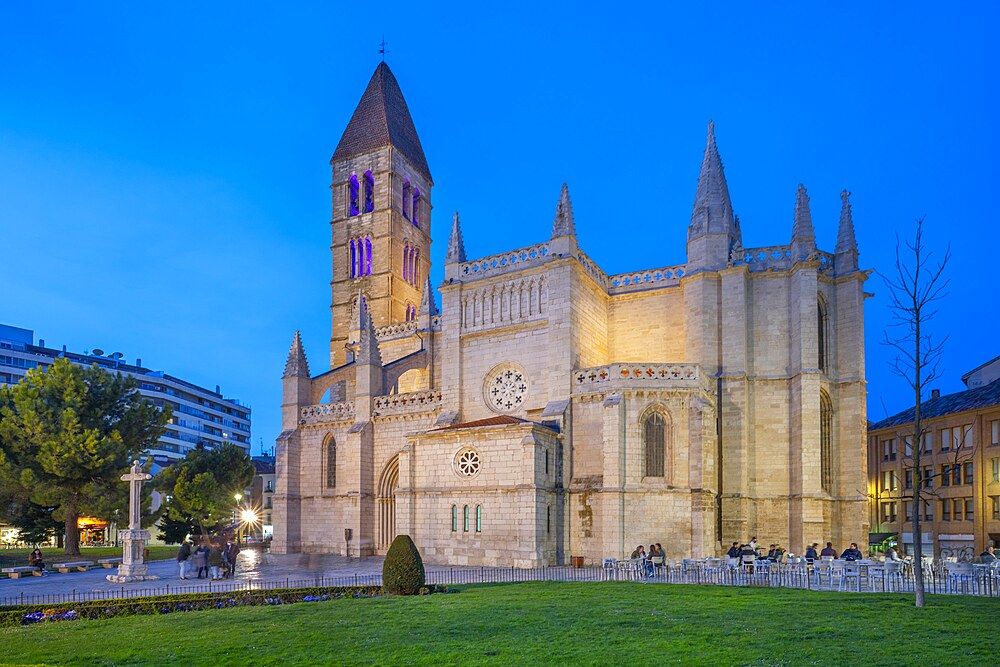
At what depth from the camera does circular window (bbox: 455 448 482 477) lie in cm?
3123

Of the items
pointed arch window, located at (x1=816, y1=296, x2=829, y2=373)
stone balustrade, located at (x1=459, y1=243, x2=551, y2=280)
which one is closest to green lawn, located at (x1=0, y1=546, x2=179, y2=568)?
stone balustrade, located at (x1=459, y1=243, x2=551, y2=280)

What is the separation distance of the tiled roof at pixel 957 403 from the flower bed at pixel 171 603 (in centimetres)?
3652

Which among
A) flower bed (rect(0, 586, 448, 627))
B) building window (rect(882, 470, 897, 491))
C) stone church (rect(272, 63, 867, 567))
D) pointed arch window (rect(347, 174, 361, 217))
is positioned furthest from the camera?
pointed arch window (rect(347, 174, 361, 217))

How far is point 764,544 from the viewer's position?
31.5 m

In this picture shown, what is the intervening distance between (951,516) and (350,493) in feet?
113

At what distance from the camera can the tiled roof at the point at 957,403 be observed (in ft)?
142

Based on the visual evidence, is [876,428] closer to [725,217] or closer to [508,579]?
[725,217]

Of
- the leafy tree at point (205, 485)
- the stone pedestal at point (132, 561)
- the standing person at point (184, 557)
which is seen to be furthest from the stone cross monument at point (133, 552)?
the leafy tree at point (205, 485)

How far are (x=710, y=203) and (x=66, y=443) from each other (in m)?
30.5

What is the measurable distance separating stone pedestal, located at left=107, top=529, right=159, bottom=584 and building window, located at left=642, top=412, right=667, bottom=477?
60.0 feet

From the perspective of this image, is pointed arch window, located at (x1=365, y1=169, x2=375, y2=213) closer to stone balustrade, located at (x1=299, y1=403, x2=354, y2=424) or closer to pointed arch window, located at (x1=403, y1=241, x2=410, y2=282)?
pointed arch window, located at (x1=403, y1=241, x2=410, y2=282)

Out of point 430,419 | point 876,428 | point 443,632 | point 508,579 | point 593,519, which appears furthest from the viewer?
point 876,428

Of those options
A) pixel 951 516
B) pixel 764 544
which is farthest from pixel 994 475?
pixel 764 544

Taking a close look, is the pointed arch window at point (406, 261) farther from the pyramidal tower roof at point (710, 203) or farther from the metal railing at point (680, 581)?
the metal railing at point (680, 581)
